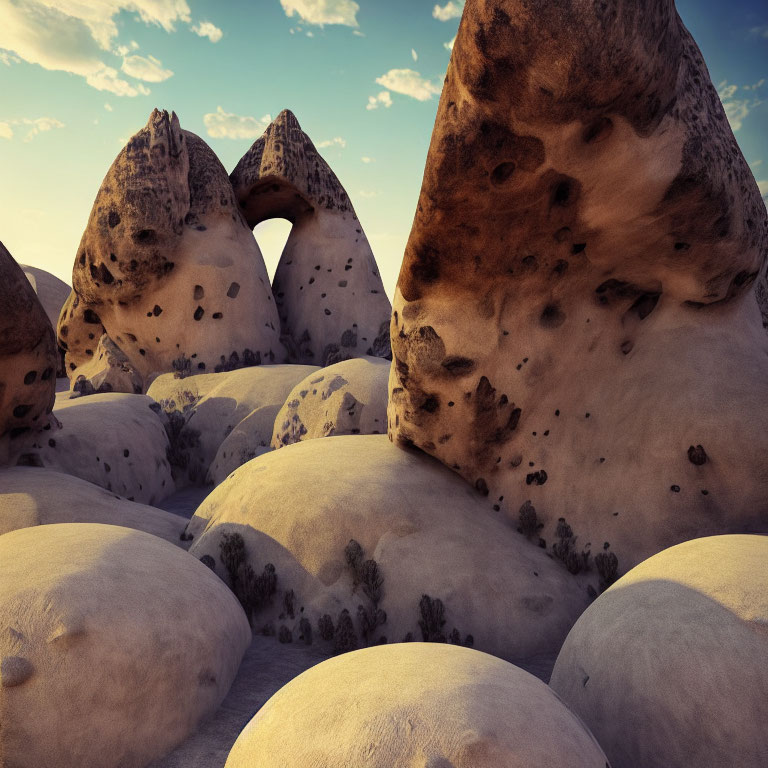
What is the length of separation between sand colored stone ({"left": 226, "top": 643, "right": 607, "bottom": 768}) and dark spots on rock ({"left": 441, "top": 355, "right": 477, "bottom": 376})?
266 centimetres

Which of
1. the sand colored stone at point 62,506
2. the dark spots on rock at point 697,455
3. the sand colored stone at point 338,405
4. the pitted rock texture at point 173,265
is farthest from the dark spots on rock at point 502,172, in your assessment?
the pitted rock texture at point 173,265

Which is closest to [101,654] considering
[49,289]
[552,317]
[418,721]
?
[418,721]

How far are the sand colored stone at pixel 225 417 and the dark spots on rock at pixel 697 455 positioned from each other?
500cm

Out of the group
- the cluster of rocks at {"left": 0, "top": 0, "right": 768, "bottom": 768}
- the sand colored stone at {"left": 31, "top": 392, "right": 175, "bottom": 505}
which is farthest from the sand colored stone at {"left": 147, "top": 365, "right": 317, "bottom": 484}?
the cluster of rocks at {"left": 0, "top": 0, "right": 768, "bottom": 768}

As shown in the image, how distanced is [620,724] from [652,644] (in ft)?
1.04

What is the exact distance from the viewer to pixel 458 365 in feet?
15.4

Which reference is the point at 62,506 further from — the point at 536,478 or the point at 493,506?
the point at 536,478

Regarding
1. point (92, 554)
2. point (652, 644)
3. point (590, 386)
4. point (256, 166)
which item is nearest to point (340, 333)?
point (256, 166)

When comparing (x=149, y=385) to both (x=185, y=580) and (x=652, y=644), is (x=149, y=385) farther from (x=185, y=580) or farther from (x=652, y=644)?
(x=652, y=644)

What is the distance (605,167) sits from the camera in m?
3.97

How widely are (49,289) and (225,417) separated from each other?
43.4 feet

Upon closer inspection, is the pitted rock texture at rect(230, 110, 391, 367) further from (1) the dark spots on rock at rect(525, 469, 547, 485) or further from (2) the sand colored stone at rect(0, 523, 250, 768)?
(2) the sand colored stone at rect(0, 523, 250, 768)

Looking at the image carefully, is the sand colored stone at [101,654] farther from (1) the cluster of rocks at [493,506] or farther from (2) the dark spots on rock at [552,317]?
(2) the dark spots on rock at [552,317]

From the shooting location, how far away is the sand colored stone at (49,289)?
62.5 feet
